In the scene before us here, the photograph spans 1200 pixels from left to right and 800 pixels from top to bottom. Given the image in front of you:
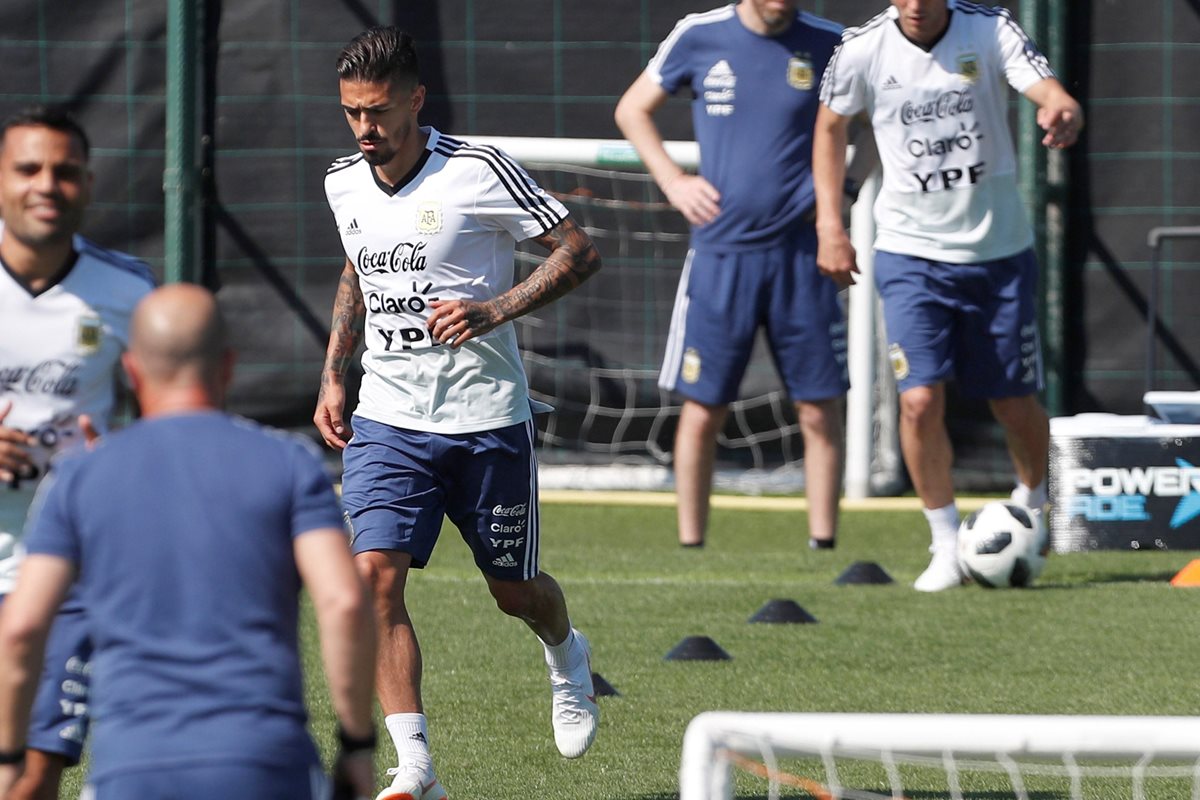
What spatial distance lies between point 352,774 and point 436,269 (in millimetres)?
2483

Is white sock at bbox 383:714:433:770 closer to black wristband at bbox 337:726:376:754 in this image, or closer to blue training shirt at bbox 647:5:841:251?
black wristband at bbox 337:726:376:754

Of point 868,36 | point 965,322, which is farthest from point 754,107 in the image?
point 965,322

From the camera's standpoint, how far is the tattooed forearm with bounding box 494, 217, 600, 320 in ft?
17.9

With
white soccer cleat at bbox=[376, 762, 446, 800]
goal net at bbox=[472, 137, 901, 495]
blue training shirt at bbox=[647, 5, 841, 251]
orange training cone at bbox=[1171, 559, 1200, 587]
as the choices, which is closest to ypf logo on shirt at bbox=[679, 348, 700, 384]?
blue training shirt at bbox=[647, 5, 841, 251]

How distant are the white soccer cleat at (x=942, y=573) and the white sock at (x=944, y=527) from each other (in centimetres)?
2

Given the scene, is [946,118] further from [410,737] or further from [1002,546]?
[410,737]

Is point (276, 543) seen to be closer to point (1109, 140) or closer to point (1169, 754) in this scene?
point (1169, 754)

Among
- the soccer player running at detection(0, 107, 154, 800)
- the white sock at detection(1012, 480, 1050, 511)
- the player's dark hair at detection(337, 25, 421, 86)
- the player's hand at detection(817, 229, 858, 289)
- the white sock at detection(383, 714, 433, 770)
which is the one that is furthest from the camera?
the white sock at detection(1012, 480, 1050, 511)

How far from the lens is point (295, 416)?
1227 centimetres

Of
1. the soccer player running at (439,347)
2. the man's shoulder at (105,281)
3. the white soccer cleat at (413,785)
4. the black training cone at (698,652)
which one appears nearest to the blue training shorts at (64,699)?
the man's shoulder at (105,281)

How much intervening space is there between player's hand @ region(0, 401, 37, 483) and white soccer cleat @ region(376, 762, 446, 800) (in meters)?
1.22

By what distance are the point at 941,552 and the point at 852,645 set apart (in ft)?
4.34

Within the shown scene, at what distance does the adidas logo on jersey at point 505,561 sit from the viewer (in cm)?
548

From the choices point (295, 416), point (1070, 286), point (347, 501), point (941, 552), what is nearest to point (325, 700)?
point (347, 501)
